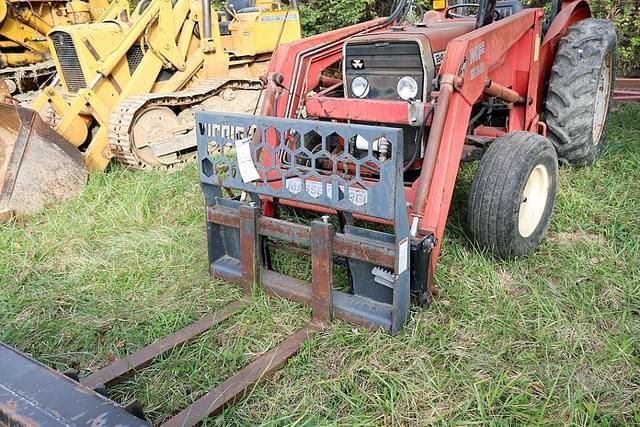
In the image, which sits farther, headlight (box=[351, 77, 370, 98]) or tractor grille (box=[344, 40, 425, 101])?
headlight (box=[351, 77, 370, 98])

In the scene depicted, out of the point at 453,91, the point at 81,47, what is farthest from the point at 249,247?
the point at 81,47

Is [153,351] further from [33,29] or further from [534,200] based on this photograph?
[33,29]

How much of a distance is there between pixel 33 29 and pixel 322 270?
8.36m

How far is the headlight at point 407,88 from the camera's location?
325 cm

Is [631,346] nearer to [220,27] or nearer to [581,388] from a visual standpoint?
[581,388]

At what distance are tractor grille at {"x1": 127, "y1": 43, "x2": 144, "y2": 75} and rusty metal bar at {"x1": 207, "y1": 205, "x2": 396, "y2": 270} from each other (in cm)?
322

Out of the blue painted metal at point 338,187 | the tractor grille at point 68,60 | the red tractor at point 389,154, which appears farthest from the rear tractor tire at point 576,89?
the tractor grille at point 68,60

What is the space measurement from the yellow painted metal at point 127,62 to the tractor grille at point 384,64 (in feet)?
6.39

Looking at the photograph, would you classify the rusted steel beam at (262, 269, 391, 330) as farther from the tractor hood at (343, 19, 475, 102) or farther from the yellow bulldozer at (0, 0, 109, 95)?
the yellow bulldozer at (0, 0, 109, 95)

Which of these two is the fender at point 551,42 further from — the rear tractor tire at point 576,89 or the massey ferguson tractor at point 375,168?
the massey ferguson tractor at point 375,168

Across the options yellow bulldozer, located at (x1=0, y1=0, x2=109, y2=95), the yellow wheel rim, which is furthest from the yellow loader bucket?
yellow bulldozer, located at (x1=0, y1=0, x2=109, y2=95)

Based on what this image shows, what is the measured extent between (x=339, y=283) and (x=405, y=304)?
56cm

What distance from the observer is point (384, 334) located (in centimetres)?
268

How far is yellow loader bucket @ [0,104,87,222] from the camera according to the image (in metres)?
4.42
